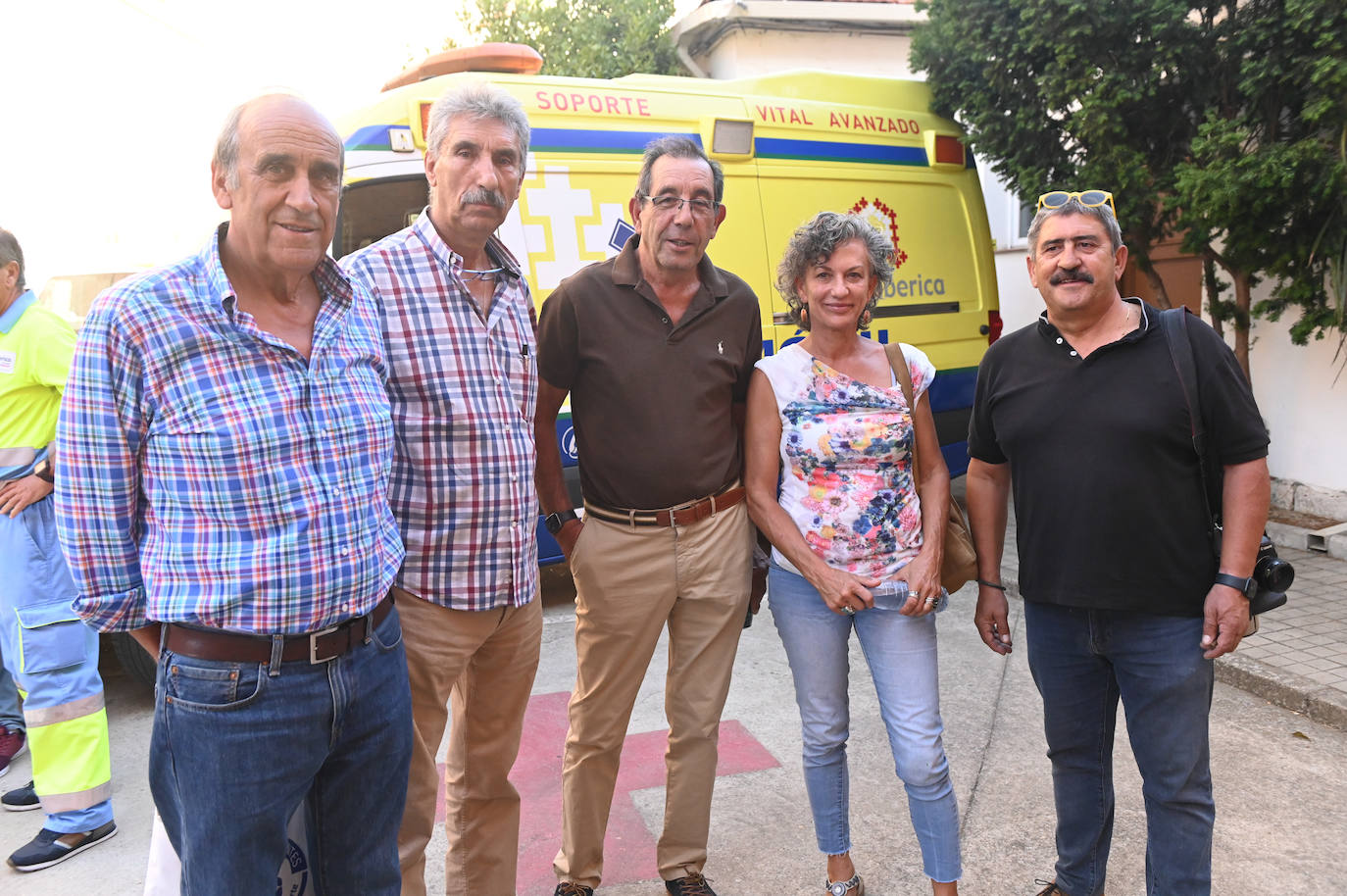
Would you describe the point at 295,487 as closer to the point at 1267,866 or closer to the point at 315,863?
the point at 315,863

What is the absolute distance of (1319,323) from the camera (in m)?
5.51

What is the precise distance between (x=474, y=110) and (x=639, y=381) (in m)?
0.79

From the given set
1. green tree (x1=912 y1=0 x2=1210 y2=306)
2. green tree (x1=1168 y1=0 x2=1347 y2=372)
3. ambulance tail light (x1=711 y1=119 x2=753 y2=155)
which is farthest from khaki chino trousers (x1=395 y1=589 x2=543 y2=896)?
green tree (x1=912 y1=0 x2=1210 y2=306)

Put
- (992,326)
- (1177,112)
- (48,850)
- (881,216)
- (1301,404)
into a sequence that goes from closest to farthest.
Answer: (48,850), (1177,112), (881,216), (1301,404), (992,326)

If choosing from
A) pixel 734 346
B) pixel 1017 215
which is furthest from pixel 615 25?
pixel 734 346

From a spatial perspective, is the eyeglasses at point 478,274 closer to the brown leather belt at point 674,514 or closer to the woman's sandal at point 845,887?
the brown leather belt at point 674,514

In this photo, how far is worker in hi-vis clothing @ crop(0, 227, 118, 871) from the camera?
10.3ft

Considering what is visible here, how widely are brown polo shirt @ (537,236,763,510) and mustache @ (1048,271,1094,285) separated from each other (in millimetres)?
847

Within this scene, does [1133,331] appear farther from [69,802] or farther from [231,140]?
[69,802]

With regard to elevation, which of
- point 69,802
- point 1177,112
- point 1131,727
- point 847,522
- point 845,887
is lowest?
point 845,887

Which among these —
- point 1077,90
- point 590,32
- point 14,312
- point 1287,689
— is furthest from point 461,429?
point 590,32

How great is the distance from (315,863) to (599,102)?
422 cm

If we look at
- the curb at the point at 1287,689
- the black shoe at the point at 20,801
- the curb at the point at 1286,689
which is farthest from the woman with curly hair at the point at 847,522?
the black shoe at the point at 20,801

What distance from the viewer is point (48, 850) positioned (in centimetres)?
306
